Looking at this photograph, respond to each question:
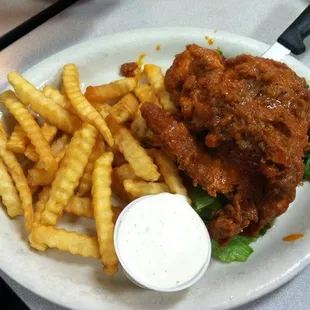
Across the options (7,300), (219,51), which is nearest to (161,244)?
(7,300)

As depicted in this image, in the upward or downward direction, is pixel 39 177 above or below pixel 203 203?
below

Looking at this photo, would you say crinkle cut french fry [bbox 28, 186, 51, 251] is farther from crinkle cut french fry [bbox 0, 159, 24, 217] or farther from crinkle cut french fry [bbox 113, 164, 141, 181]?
crinkle cut french fry [bbox 113, 164, 141, 181]

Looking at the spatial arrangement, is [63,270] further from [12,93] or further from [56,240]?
[12,93]

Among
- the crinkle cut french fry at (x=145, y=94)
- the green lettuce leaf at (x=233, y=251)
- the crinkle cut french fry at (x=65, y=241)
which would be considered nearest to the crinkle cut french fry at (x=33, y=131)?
the crinkle cut french fry at (x=65, y=241)

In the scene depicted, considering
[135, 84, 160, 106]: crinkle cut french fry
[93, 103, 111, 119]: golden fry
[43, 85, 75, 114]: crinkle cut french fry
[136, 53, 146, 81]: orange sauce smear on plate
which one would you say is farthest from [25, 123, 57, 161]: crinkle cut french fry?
[136, 53, 146, 81]: orange sauce smear on plate

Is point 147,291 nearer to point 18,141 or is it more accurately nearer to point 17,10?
point 18,141

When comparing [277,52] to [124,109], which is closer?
[124,109]
